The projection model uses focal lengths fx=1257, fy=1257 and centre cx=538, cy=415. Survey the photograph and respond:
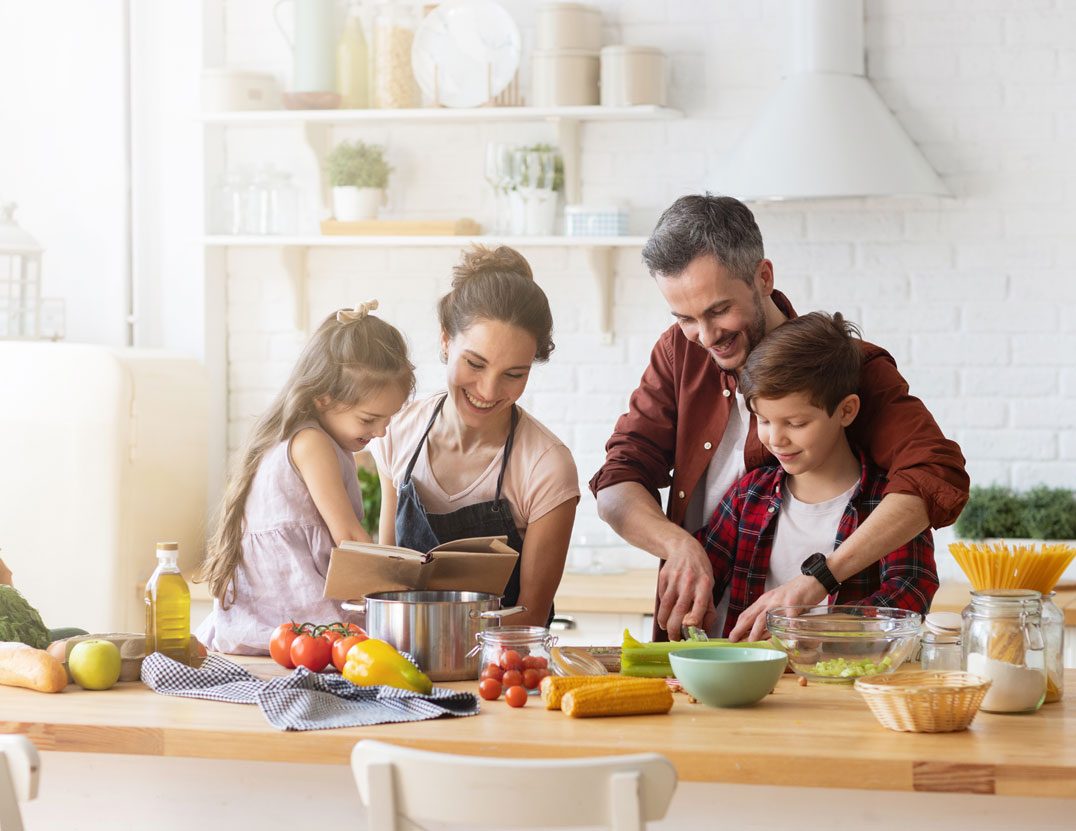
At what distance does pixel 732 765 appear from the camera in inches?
57.6

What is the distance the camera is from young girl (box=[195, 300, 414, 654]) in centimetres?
218

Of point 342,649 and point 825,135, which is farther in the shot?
point 825,135

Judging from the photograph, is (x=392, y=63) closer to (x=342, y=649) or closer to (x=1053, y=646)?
(x=342, y=649)

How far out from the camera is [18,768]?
145cm

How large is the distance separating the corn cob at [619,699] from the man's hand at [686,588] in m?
0.48

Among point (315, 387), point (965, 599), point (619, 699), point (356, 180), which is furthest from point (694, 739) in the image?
point (356, 180)

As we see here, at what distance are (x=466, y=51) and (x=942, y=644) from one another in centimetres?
260

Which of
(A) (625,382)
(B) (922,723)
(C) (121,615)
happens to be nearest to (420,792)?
(B) (922,723)

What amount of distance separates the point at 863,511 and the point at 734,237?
533mm

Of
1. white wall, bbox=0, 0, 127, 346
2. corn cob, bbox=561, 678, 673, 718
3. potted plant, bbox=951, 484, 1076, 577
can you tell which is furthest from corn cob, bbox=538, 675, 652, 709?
white wall, bbox=0, 0, 127, 346

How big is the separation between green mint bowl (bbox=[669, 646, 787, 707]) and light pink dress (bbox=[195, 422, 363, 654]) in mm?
717

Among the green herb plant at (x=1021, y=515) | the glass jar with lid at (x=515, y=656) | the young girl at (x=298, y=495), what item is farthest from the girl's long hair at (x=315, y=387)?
the green herb plant at (x=1021, y=515)

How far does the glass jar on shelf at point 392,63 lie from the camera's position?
3.84m

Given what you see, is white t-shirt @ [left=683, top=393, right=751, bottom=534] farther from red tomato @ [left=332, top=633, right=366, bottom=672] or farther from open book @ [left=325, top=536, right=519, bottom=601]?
red tomato @ [left=332, top=633, right=366, bottom=672]
